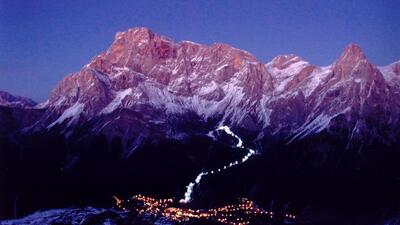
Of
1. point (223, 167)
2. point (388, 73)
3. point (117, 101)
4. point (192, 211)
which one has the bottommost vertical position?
point (192, 211)

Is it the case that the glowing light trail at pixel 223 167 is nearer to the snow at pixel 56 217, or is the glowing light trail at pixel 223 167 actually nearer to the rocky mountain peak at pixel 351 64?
the snow at pixel 56 217

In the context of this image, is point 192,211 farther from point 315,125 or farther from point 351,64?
point 351,64

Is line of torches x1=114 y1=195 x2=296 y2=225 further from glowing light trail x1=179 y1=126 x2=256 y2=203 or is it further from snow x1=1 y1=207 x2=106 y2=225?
snow x1=1 y1=207 x2=106 y2=225

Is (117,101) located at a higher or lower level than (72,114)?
higher

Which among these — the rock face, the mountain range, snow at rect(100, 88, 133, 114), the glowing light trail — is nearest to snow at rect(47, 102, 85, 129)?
the rock face

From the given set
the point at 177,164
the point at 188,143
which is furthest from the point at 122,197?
the point at 188,143

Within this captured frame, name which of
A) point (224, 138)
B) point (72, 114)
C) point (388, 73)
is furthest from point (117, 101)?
point (388, 73)

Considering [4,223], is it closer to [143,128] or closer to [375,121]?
[143,128]
